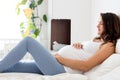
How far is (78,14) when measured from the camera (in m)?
3.52

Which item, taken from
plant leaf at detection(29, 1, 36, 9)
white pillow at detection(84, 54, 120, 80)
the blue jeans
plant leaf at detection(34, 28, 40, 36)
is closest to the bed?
white pillow at detection(84, 54, 120, 80)

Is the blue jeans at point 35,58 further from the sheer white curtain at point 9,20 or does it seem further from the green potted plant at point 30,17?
the sheer white curtain at point 9,20

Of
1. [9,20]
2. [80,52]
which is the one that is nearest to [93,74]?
[80,52]

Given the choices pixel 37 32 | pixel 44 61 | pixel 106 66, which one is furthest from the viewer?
pixel 37 32

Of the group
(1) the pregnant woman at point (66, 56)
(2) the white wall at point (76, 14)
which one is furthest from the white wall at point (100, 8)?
(1) the pregnant woman at point (66, 56)

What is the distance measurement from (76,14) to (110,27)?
147cm

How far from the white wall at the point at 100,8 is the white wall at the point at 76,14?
0.48ft

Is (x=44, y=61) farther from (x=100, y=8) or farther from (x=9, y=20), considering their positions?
(x=9, y=20)

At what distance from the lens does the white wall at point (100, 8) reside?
7.84 feet

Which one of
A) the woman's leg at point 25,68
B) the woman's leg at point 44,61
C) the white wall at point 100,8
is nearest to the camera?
the woman's leg at point 44,61

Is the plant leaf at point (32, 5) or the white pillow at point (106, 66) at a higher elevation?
the plant leaf at point (32, 5)

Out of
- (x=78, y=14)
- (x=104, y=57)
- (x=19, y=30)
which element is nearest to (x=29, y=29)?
(x=19, y=30)

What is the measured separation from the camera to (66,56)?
6.57 feet

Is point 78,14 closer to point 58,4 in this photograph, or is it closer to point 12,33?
point 58,4
